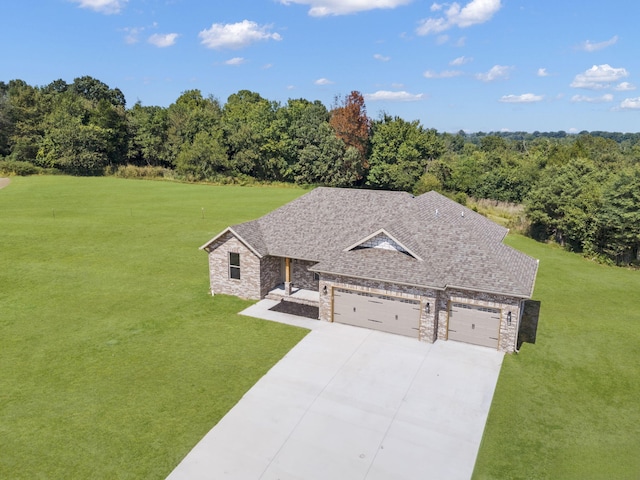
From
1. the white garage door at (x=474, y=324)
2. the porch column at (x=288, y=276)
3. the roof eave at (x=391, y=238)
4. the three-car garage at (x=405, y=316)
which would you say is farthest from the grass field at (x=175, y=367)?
the roof eave at (x=391, y=238)

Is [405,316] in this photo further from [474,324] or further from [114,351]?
[114,351]

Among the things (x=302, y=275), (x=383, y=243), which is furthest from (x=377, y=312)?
(x=302, y=275)

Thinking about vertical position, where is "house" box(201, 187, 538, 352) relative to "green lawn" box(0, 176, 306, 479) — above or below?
above

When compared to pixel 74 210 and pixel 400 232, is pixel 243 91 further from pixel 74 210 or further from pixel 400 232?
pixel 400 232

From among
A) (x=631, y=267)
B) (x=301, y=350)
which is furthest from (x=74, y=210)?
(x=631, y=267)

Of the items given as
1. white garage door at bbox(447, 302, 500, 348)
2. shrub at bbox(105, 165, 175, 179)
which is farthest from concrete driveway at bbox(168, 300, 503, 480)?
shrub at bbox(105, 165, 175, 179)

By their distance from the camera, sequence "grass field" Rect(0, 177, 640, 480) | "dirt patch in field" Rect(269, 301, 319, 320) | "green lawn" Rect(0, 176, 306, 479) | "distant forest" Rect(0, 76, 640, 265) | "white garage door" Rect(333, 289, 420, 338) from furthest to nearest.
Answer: "distant forest" Rect(0, 76, 640, 265), "dirt patch in field" Rect(269, 301, 319, 320), "white garage door" Rect(333, 289, 420, 338), "green lawn" Rect(0, 176, 306, 479), "grass field" Rect(0, 177, 640, 480)

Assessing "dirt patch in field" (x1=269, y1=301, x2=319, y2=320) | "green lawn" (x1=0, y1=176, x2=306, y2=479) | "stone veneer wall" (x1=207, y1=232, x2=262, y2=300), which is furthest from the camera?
"stone veneer wall" (x1=207, y1=232, x2=262, y2=300)

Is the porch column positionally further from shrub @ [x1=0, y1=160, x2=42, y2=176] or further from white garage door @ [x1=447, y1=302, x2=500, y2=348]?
shrub @ [x1=0, y1=160, x2=42, y2=176]
